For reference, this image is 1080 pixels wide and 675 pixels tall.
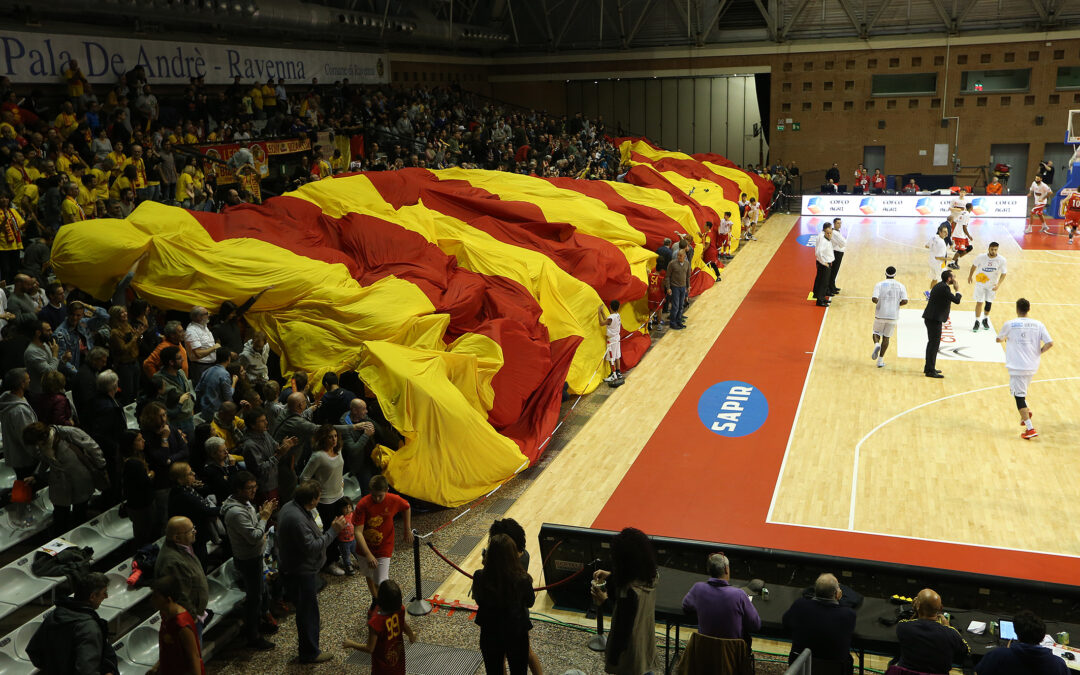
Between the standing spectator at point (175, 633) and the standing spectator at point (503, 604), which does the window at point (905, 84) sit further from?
the standing spectator at point (175, 633)

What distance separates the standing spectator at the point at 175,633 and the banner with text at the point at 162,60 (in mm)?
14455

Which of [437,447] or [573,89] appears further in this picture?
[573,89]

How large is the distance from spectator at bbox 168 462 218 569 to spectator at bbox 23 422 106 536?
76 centimetres

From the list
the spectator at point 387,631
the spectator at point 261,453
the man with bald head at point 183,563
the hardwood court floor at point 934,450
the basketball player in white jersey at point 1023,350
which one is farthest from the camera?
the basketball player in white jersey at point 1023,350

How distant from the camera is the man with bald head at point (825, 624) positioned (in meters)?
5.27

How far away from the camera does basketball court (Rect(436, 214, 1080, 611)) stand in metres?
8.55

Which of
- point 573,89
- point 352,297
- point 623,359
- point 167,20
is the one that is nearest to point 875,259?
point 623,359

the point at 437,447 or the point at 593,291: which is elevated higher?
the point at 593,291

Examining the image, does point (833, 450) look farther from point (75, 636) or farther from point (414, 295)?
point (75, 636)

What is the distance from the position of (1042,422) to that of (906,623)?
7.33 meters

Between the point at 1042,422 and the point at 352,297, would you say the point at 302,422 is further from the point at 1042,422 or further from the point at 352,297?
the point at 1042,422

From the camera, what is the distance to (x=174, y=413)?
7.48 metres

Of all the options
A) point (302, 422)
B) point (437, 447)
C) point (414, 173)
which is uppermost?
→ point (414, 173)

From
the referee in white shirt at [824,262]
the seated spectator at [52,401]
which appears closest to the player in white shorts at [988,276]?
the referee in white shirt at [824,262]
